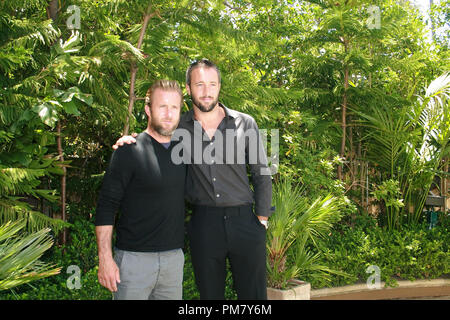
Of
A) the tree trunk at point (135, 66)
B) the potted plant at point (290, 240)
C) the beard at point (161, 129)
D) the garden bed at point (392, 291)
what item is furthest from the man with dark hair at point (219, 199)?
the garden bed at point (392, 291)

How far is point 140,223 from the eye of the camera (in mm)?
2580

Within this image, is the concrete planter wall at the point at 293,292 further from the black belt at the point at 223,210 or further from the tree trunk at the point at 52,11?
the tree trunk at the point at 52,11

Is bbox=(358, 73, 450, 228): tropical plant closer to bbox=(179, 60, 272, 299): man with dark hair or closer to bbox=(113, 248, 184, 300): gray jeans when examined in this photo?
bbox=(179, 60, 272, 299): man with dark hair

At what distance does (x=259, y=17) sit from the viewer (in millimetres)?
6645

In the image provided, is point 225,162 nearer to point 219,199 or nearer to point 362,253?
point 219,199

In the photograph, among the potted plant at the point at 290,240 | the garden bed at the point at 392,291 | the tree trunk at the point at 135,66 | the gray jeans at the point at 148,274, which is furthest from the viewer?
the garden bed at the point at 392,291

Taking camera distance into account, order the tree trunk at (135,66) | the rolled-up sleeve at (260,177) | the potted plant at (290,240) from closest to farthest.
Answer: the rolled-up sleeve at (260,177) < the tree trunk at (135,66) < the potted plant at (290,240)

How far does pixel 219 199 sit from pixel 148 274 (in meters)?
0.63

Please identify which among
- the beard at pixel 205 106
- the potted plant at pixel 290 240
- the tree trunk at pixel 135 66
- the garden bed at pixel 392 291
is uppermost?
the tree trunk at pixel 135 66

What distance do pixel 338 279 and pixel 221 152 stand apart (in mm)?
2777

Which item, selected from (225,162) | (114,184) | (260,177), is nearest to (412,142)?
(260,177)

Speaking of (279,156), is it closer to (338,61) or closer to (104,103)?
(338,61)

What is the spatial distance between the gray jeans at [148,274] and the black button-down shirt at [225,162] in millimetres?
454

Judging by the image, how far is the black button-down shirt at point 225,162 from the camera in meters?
2.89
